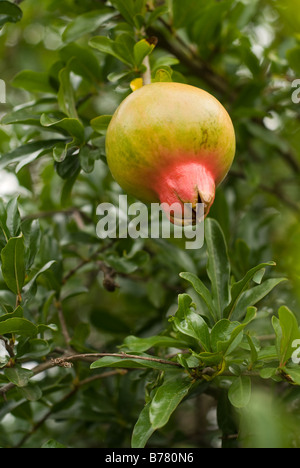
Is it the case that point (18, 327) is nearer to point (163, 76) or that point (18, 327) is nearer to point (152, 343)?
point (152, 343)

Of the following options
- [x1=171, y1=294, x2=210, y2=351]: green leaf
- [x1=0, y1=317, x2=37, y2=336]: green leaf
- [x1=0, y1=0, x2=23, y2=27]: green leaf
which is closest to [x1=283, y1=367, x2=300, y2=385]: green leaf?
[x1=171, y1=294, x2=210, y2=351]: green leaf

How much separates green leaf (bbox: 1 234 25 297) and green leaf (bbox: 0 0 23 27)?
516mm

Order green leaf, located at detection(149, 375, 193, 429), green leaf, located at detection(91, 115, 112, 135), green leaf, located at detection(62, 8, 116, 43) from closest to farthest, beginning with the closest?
1. green leaf, located at detection(149, 375, 193, 429)
2. green leaf, located at detection(91, 115, 112, 135)
3. green leaf, located at detection(62, 8, 116, 43)

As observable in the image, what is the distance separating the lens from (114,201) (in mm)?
1378

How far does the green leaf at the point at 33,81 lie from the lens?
1.17 meters

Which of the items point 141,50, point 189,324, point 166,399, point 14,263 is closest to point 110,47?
point 141,50

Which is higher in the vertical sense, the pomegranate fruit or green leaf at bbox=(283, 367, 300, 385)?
the pomegranate fruit

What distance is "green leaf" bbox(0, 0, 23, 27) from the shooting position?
1.03m

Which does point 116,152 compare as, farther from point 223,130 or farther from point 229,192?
point 229,192

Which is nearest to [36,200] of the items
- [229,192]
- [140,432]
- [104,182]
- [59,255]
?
[104,182]

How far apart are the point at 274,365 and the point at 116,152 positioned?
45 cm

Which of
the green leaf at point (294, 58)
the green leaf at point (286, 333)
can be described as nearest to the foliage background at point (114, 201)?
the green leaf at point (294, 58)

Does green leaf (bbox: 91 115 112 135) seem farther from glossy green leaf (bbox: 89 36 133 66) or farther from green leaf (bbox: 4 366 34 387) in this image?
green leaf (bbox: 4 366 34 387)

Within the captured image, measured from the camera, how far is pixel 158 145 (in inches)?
29.4
